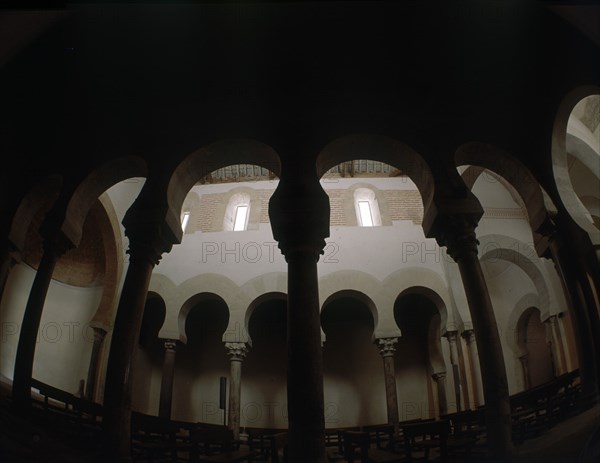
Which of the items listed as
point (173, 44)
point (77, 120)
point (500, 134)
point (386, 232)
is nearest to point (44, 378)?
point (77, 120)

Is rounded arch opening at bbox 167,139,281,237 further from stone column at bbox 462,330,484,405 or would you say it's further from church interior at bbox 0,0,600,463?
stone column at bbox 462,330,484,405

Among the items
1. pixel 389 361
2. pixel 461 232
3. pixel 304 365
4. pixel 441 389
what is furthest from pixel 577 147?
pixel 304 365

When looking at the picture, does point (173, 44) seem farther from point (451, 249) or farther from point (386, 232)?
point (386, 232)

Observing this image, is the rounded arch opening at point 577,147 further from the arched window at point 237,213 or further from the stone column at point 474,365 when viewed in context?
the arched window at point 237,213

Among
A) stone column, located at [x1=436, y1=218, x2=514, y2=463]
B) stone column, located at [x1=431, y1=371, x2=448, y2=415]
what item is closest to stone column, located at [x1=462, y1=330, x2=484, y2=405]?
stone column, located at [x1=431, y1=371, x2=448, y2=415]

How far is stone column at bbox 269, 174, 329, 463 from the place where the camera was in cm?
451

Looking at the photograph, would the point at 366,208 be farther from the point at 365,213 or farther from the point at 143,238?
the point at 143,238

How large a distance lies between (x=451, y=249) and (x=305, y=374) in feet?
8.94

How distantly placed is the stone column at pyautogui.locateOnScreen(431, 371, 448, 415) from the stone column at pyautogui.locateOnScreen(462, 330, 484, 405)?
1.52 metres

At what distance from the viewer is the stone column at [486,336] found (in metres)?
4.77

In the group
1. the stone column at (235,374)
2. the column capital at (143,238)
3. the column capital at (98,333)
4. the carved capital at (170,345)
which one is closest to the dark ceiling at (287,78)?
the column capital at (143,238)

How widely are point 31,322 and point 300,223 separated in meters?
4.18

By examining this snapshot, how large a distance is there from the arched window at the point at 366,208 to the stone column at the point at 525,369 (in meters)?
5.64

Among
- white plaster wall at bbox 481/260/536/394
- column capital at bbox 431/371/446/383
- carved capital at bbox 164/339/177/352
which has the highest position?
white plaster wall at bbox 481/260/536/394
